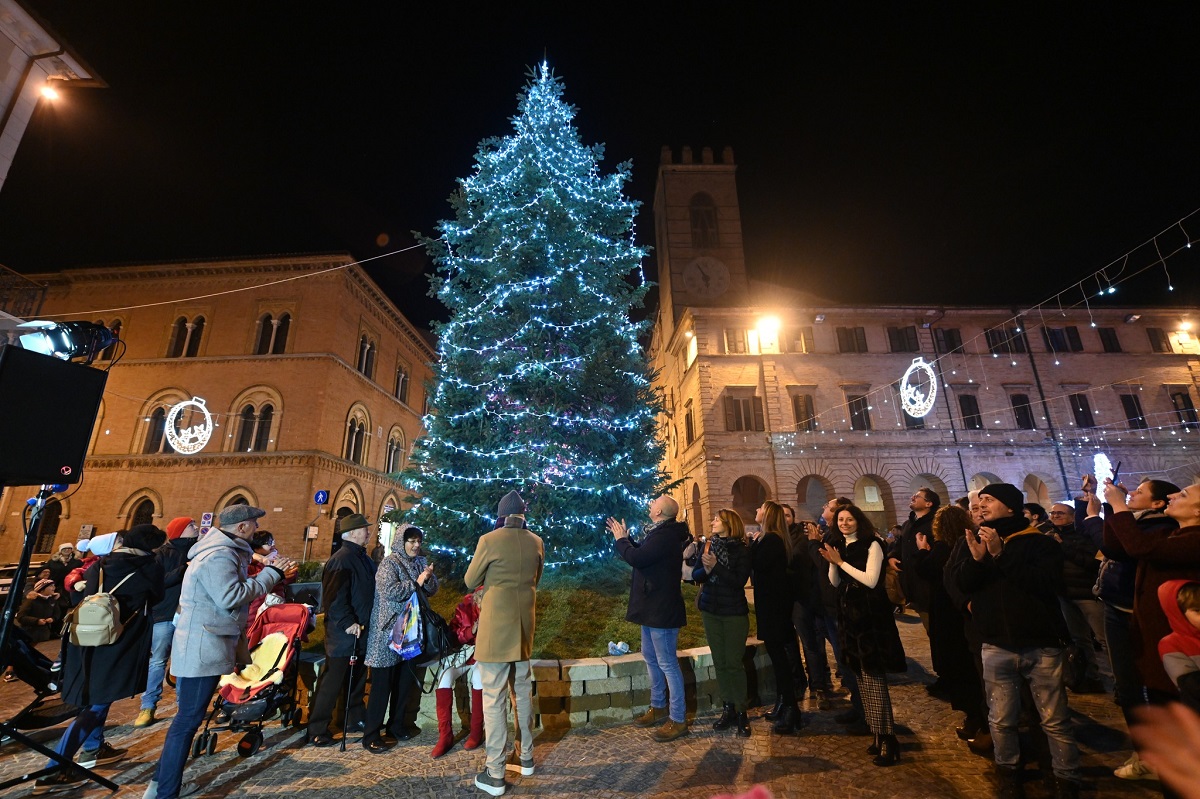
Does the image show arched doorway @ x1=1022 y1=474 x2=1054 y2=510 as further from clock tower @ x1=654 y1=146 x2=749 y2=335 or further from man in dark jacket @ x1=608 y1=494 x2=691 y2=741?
man in dark jacket @ x1=608 y1=494 x2=691 y2=741

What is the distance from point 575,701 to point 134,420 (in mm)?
27194

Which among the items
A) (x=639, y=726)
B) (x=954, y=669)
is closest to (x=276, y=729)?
(x=639, y=726)

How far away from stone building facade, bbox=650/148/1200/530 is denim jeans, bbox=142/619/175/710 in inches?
824

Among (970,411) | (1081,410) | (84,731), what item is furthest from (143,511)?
(1081,410)

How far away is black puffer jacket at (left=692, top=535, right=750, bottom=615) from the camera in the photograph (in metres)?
4.79

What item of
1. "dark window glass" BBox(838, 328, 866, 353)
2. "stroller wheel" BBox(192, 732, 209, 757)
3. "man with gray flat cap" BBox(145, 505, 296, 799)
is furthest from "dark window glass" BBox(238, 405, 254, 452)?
"dark window glass" BBox(838, 328, 866, 353)

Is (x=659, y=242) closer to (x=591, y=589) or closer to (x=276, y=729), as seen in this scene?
(x=591, y=589)

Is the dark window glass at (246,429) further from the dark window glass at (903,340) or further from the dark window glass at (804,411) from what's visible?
the dark window glass at (903,340)

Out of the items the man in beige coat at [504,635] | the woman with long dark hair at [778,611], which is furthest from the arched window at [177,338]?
the woman with long dark hair at [778,611]

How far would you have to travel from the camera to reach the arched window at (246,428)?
2246 centimetres

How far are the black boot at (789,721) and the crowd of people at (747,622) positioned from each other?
17 millimetres

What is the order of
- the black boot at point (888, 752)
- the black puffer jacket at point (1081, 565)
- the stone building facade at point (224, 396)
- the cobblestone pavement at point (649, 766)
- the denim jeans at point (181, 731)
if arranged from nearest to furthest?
1. the denim jeans at point (181, 731)
2. the cobblestone pavement at point (649, 766)
3. the black boot at point (888, 752)
4. the black puffer jacket at point (1081, 565)
5. the stone building facade at point (224, 396)

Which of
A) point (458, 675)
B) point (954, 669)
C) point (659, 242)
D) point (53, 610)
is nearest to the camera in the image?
point (954, 669)

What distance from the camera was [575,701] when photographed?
16.5ft
